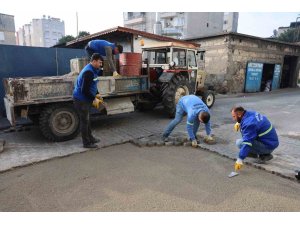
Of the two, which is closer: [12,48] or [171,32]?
[12,48]

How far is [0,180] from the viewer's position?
3455 mm

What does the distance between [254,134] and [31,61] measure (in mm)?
7373

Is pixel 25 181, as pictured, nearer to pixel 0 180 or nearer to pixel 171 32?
pixel 0 180

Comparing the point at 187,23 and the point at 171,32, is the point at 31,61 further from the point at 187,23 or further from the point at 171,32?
the point at 187,23

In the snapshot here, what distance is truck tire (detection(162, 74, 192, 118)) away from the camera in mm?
7008

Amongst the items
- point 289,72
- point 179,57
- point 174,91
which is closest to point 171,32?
point 289,72

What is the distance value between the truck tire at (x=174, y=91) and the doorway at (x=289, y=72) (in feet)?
51.7

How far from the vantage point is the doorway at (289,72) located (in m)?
19.7

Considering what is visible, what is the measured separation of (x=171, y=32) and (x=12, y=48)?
97.0 feet

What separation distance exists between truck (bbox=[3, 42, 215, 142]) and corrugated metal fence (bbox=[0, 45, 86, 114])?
226cm

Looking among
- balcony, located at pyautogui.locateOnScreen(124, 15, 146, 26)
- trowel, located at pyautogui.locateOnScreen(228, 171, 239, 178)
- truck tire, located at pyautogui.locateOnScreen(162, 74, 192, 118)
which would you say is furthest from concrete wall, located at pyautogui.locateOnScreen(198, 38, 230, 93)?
balcony, located at pyautogui.locateOnScreen(124, 15, 146, 26)

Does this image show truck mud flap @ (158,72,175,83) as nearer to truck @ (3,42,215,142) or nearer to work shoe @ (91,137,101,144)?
truck @ (3,42,215,142)

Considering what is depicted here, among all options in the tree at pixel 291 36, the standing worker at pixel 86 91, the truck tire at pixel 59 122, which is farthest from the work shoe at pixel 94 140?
the tree at pixel 291 36

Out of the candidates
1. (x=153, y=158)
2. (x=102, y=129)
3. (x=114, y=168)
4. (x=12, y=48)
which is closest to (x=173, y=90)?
(x=102, y=129)
